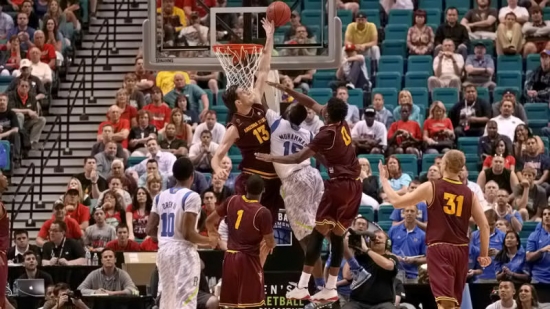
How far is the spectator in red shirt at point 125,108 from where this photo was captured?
80.2 feet

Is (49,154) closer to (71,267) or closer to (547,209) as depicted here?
(71,267)

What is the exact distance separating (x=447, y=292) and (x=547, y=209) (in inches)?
204

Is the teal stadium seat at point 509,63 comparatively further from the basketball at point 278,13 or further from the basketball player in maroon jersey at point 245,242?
the basketball player in maroon jersey at point 245,242

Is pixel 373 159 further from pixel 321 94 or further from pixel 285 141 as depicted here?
pixel 285 141

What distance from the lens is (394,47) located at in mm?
25891

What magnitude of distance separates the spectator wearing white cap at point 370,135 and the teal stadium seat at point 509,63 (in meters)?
3.18

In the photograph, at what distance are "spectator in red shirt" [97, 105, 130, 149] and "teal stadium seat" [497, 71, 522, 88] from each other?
21.3 ft

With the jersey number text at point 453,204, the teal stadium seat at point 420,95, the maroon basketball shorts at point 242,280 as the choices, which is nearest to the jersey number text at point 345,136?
the jersey number text at point 453,204

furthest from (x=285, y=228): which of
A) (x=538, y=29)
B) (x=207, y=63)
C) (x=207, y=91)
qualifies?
(x=538, y=29)

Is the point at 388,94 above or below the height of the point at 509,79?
below

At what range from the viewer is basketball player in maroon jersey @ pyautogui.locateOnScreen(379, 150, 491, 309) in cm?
1505

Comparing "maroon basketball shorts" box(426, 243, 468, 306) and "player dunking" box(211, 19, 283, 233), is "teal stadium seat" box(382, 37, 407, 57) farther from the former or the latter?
"maroon basketball shorts" box(426, 243, 468, 306)

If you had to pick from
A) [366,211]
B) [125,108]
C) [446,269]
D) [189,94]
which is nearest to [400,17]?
[189,94]

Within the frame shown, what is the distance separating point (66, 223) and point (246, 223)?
6.21m
